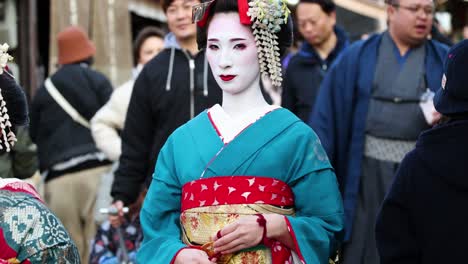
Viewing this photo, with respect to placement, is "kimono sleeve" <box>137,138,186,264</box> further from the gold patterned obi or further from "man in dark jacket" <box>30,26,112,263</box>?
"man in dark jacket" <box>30,26,112,263</box>

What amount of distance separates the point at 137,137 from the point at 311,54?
2.34 metres

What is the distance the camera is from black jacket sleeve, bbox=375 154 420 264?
3852 millimetres

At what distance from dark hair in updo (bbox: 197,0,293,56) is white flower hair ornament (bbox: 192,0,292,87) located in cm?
2

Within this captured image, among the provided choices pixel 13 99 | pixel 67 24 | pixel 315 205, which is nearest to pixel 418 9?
pixel 315 205

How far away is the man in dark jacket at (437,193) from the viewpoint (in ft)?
12.4

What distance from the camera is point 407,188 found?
3.84 meters

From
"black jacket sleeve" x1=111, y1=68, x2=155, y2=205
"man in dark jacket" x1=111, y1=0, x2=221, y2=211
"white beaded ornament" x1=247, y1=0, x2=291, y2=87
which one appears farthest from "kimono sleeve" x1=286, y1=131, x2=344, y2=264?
"black jacket sleeve" x1=111, y1=68, x2=155, y2=205

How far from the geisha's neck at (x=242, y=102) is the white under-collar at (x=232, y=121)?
0.06 feet

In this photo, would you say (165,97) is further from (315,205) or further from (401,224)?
(401,224)

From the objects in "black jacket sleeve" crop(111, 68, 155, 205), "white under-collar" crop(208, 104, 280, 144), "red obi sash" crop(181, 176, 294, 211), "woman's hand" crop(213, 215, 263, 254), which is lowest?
"black jacket sleeve" crop(111, 68, 155, 205)

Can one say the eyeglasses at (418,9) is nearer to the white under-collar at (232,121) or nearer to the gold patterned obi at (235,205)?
the white under-collar at (232,121)

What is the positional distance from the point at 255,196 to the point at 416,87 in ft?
7.48

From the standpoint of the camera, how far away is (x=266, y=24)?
4.25 meters

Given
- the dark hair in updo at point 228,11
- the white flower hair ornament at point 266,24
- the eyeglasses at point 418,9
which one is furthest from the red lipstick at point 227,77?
the eyeglasses at point 418,9
